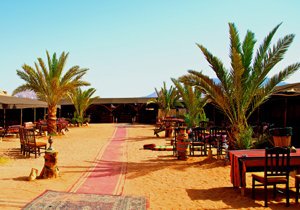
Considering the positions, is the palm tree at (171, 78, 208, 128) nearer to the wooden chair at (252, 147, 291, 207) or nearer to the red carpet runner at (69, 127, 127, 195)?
the red carpet runner at (69, 127, 127, 195)

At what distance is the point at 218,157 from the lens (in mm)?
7762

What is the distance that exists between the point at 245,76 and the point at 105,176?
5.19 metres

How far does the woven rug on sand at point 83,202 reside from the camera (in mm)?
4146

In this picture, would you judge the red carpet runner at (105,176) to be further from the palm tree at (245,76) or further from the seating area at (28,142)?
the palm tree at (245,76)

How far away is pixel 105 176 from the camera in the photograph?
21.1 ft

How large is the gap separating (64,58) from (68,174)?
10126 millimetres

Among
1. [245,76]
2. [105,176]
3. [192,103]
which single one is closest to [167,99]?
[192,103]

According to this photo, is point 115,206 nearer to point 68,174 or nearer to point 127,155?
point 68,174

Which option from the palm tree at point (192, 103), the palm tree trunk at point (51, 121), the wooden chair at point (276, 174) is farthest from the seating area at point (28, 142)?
the palm tree at point (192, 103)

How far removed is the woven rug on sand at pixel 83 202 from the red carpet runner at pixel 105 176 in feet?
1.43

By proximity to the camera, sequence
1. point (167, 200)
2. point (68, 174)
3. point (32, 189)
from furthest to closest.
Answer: point (68, 174), point (32, 189), point (167, 200)

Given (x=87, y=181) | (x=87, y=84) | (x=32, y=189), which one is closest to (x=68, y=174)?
(x=87, y=181)

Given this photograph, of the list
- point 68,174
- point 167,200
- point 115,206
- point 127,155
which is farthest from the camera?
point 127,155

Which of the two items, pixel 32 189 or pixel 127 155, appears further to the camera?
pixel 127 155
